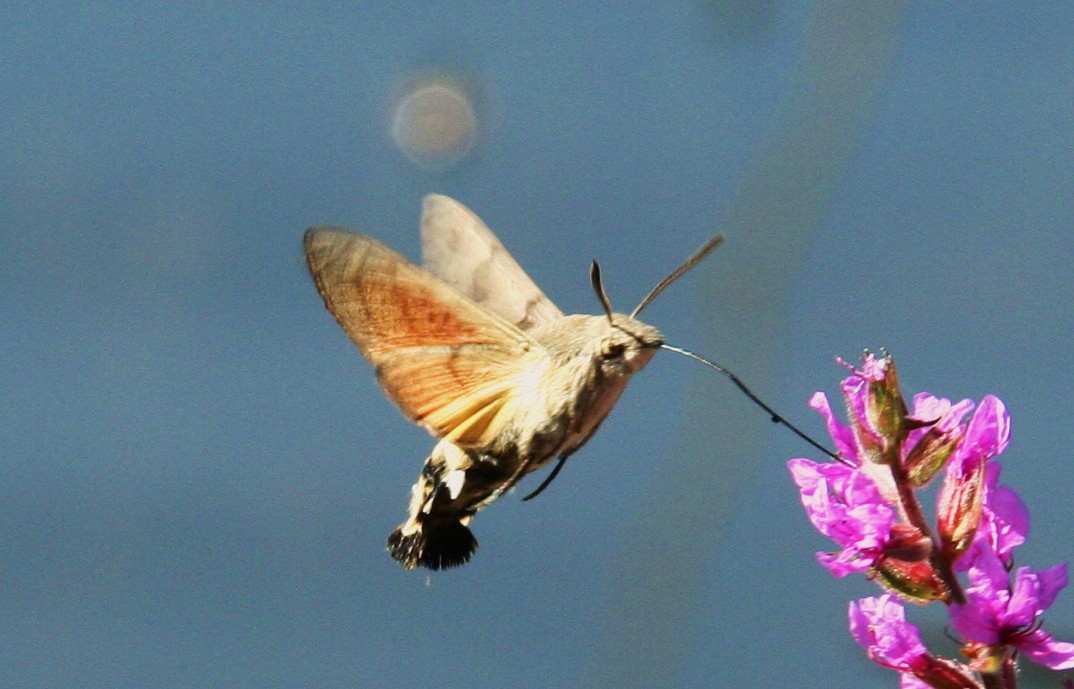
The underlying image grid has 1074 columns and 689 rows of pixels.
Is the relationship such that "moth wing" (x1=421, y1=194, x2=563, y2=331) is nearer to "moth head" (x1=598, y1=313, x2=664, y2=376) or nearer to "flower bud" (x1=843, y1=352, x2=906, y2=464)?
"moth head" (x1=598, y1=313, x2=664, y2=376)

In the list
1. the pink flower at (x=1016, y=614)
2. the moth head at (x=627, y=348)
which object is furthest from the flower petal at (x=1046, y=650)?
the moth head at (x=627, y=348)

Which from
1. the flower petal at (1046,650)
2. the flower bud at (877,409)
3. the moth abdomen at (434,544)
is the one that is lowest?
the flower petal at (1046,650)

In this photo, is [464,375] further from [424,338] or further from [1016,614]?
[1016,614]

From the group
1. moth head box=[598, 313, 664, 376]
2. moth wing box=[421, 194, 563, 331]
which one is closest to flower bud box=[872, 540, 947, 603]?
moth head box=[598, 313, 664, 376]

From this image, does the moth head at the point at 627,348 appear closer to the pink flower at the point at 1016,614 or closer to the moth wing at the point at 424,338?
the moth wing at the point at 424,338

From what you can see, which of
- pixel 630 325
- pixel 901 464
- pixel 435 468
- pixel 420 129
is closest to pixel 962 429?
pixel 901 464

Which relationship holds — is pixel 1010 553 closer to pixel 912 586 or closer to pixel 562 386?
pixel 912 586

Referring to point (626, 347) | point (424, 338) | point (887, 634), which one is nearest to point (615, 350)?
point (626, 347)
